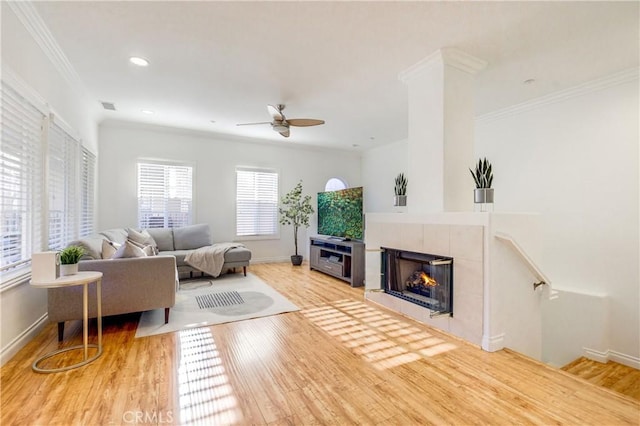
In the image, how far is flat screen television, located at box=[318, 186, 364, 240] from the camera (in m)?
4.94

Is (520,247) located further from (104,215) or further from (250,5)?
(104,215)

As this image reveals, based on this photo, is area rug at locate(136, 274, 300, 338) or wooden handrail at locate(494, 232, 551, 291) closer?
wooden handrail at locate(494, 232, 551, 291)

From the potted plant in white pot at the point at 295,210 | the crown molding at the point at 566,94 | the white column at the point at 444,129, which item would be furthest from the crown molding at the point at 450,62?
the potted plant in white pot at the point at 295,210

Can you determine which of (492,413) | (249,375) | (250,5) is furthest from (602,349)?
(250,5)

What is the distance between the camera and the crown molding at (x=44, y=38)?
7.49 ft

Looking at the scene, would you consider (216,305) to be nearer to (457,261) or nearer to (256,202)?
(457,261)

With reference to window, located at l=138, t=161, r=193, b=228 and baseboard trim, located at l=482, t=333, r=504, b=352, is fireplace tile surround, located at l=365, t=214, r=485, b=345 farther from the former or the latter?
window, located at l=138, t=161, r=193, b=228

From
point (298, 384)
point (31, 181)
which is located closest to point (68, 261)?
point (31, 181)

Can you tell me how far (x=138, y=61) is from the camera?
3119mm

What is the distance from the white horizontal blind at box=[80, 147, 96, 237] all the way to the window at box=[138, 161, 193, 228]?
0.79m

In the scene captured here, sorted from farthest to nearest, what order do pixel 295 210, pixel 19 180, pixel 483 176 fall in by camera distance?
1. pixel 295 210
2. pixel 483 176
3. pixel 19 180

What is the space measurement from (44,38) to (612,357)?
6540 millimetres

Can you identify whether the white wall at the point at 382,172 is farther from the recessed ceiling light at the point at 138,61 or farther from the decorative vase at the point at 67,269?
the decorative vase at the point at 67,269

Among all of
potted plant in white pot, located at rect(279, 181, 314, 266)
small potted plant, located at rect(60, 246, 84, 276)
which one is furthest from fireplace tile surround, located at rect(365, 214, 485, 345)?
potted plant in white pot, located at rect(279, 181, 314, 266)
